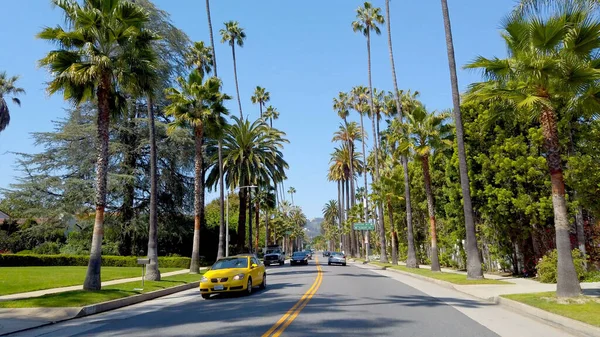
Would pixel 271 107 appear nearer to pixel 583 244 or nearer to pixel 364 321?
pixel 583 244

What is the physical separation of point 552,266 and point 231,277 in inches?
539

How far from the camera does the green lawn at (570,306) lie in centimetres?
1002

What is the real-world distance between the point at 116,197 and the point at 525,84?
116ft

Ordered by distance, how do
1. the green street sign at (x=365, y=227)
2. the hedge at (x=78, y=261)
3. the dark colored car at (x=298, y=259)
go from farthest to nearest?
the green street sign at (x=365, y=227) → the dark colored car at (x=298, y=259) → the hedge at (x=78, y=261)

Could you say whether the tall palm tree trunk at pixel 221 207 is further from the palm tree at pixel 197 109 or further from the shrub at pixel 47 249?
the shrub at pixel 47 249

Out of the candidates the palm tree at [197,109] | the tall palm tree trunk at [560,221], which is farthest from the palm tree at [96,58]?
the tall palm tree trunk at [560,221]

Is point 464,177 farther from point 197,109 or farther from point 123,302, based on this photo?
point 197,109

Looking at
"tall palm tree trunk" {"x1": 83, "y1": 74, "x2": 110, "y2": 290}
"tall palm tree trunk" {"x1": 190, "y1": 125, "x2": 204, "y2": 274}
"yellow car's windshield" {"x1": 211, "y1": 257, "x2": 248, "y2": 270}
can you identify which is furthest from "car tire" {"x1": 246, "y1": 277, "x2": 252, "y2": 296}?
"tall palm tree trunk" {"x1": 190, "y1": 125, "x2": 204, "y2": 274}

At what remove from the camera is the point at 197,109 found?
2884cm

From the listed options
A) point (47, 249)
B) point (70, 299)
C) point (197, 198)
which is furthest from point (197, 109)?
point (47, 249)

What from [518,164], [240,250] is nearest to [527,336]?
[518,164]

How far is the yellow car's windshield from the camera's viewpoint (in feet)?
58.4

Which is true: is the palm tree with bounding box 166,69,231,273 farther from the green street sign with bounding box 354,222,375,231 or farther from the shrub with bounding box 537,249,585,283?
the green street sign with bounding box 354,222,375,231

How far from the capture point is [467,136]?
25.3 m
